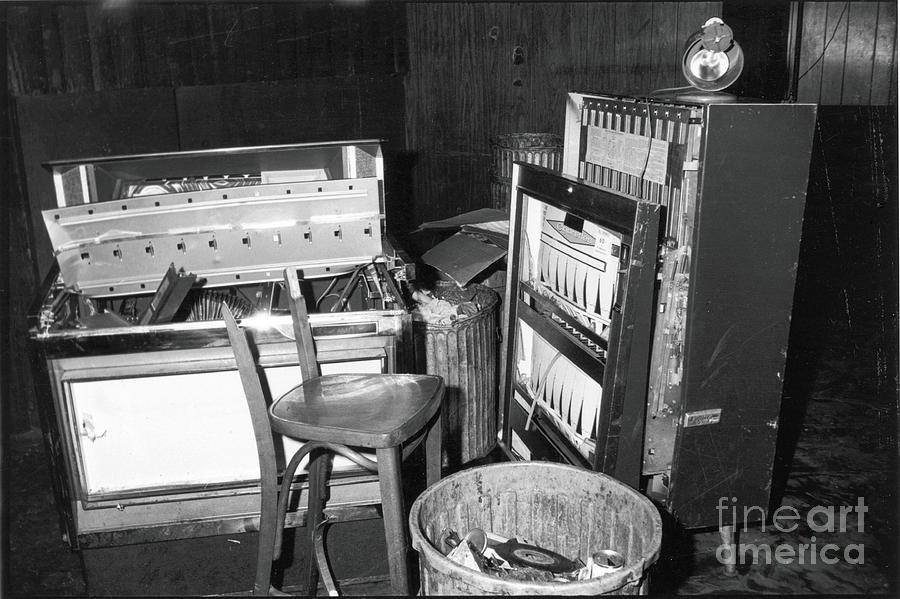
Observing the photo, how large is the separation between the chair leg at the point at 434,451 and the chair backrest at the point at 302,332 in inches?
16.9

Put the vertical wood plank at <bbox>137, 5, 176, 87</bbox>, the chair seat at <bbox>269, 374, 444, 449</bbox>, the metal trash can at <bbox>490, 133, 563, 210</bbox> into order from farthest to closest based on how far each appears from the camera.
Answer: the metal trash can at <bbox>490, 133, 563, 210</bbox> < the vertical wood plank at <bbox>137, 5, 176, 87</bbox> < the chair seat at <bbox>269, 374, 444, 449</bbox>

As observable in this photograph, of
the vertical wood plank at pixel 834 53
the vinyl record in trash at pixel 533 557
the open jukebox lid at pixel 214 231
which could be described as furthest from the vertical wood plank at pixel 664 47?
the vinyl record in trash at pixel 533 557

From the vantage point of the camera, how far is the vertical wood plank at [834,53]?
6.04 m

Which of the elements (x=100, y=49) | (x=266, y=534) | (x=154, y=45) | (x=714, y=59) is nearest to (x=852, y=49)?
(x=714, y=59)

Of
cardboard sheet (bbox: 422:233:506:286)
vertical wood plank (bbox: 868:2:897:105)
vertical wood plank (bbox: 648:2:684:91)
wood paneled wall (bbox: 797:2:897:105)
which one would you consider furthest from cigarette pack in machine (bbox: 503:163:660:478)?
vertical wood plank (bbox: 868:2:897:105)

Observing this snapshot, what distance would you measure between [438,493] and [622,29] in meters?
4.90

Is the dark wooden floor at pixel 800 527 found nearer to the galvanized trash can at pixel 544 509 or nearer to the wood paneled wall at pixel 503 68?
the galvanized trash can at pixel 544 509

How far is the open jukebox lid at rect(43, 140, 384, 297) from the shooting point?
8.86 feet

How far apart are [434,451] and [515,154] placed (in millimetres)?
3230

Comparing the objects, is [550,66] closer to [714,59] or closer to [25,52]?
[714,59]

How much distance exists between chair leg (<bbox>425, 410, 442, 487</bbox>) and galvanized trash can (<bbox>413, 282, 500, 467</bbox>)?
Result: 1024 mm

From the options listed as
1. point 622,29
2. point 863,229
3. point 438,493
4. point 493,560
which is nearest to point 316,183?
point 438,493

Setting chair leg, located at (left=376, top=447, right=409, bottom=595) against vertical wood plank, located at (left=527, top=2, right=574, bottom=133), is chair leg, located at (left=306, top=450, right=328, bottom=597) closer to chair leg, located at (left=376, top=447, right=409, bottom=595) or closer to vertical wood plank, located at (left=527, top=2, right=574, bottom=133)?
chair leg, located at (left=376, top=447, right=409, bottom=595)

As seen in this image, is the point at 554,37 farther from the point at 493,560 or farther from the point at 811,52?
the point at 493,560
